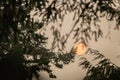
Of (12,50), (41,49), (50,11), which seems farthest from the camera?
(41,49)

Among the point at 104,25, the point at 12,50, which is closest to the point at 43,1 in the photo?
the point at 12,50

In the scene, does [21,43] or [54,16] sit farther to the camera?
[21,43]

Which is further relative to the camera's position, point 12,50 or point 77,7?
point 12,50

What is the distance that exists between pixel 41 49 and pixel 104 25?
5.04 metres

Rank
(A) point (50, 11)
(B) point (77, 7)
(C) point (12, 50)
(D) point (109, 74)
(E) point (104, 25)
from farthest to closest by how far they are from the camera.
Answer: (E) point (104, 25) → (C) point (12, 50) → (D) point (109, 74) → (B) point (77, 7) → (A) point (50, 11)

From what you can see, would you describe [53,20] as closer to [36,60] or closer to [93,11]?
[93,11]

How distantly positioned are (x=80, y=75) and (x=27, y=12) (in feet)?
37.5

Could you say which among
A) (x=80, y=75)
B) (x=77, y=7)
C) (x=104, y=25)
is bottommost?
(x=77, y=7)

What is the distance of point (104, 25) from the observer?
1304 cm

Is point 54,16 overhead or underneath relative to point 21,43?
underneath

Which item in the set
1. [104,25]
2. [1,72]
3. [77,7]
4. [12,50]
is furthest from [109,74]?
[104,25]

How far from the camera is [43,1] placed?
211 centimetres

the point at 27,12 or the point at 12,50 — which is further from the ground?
the point at 12,50

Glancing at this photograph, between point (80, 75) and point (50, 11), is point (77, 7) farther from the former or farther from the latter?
point (80, 75)
